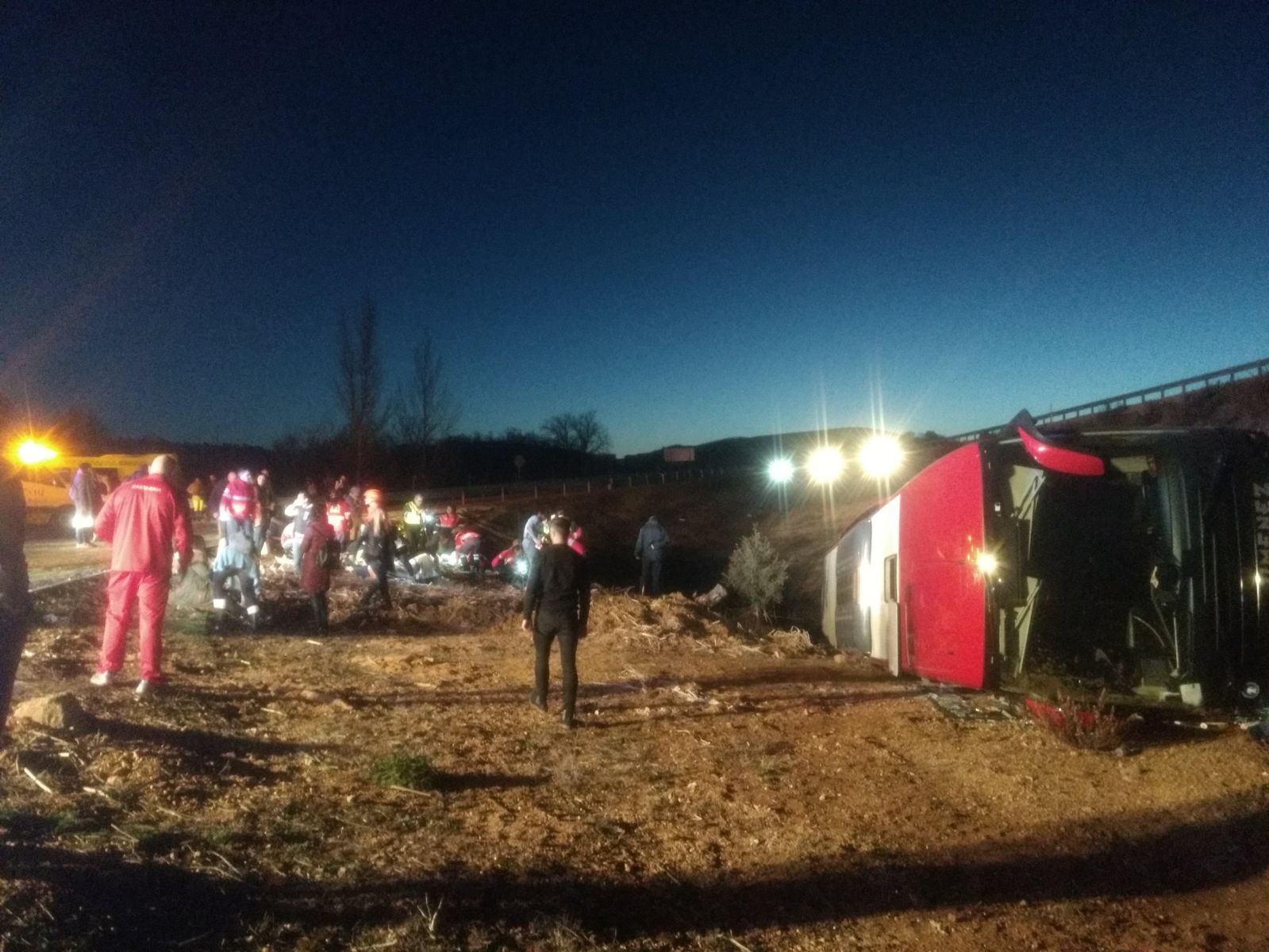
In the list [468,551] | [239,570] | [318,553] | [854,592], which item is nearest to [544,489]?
[468,551]

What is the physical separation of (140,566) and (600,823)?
4.43 meters

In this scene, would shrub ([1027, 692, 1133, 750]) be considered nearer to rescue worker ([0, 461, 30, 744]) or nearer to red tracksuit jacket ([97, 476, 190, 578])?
rescue worker ([0, 461, 30, 744])

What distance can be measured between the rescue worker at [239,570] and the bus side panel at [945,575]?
307 inches

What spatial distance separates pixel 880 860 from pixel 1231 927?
1765 millimetres

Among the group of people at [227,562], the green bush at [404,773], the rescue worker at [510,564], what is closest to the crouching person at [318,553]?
the group of people at [227,562]

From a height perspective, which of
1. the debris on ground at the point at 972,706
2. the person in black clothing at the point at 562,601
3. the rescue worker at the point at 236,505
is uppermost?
the rescue worker at the point at 236,505

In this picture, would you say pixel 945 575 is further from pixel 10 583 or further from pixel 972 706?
pixel 10 583

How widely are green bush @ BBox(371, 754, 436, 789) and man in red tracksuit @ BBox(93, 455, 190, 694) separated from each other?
2636mm

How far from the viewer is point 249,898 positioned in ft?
15.1

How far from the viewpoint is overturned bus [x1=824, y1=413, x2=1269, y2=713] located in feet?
24.9

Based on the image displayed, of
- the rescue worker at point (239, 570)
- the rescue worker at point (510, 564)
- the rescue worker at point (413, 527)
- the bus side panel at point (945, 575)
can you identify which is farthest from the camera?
the rescue worker at point (413, 527)

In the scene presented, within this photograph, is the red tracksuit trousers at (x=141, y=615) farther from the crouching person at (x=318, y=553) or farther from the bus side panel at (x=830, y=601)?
the bus side panel at (x=830, y=601)

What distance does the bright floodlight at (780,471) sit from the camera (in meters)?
54.2

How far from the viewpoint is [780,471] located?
5525 centimetres
